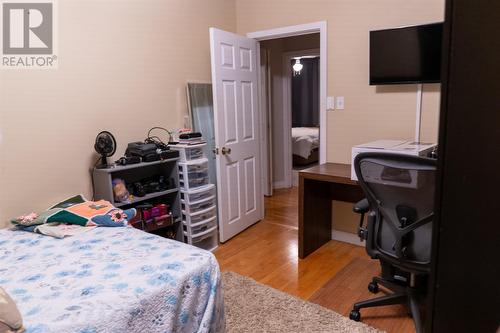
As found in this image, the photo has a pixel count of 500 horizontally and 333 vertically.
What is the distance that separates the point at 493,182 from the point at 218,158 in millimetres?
2739

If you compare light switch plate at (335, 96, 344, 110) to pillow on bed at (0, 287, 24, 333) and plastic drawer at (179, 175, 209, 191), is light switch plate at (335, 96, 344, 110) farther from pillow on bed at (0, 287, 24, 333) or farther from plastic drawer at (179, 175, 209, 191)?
pillow on bed at (0, 287, 24, 333)

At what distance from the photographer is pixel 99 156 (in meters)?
2.72

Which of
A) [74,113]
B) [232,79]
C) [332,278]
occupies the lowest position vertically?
[332,278]

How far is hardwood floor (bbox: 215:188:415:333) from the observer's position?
2.24 metres

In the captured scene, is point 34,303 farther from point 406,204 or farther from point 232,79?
point 232,79

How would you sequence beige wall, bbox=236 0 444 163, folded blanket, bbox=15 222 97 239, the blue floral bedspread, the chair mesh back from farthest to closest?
1. beige wall, bbox=236 0 444 163
2. folded blanket, bbox=15 222 97 239
3. the chair mesh back
4. the blue floral bedspread

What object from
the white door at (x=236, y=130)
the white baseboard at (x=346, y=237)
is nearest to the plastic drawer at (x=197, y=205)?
the white door at (x=236, y=130)

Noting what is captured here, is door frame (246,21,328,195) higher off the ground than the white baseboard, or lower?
higher

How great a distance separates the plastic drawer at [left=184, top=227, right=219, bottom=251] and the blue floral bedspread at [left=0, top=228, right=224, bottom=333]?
1211 mm

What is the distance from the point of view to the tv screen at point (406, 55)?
8.41 feet

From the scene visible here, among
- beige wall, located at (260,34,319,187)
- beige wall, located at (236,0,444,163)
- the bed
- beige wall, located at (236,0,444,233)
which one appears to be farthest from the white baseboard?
the bed

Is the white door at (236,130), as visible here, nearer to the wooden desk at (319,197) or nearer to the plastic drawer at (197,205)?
the plastic drawer at (197,205)

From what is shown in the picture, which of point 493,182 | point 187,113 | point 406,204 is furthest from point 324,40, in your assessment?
point 493,182

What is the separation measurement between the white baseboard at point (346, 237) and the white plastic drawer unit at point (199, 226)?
1.20 meters
